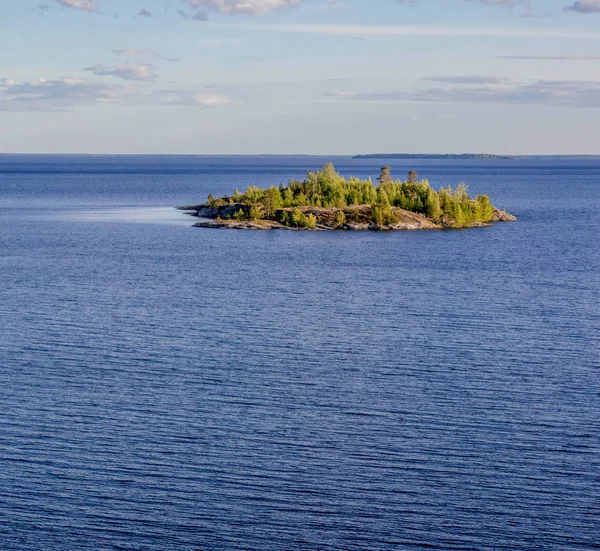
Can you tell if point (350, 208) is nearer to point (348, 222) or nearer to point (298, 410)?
point (348, 222)

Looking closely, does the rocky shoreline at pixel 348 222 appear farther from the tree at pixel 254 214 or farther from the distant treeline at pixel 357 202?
the tree at pixel 254 214

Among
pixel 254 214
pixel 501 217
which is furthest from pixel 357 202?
pixel 501 217

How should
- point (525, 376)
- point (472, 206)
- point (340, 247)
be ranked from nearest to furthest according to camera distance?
point (525, 376) → point (340, 247) → point (472, 206)

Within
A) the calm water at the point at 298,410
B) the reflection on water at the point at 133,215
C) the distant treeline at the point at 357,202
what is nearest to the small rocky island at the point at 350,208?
the distant treeline at the point at 357,202

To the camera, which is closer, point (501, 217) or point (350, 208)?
point (350, 208)

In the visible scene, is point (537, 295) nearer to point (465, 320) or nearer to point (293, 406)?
point (465, 320)

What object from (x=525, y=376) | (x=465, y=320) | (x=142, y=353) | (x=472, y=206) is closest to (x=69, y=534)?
(x=142, y=353)
